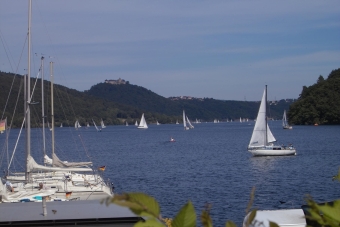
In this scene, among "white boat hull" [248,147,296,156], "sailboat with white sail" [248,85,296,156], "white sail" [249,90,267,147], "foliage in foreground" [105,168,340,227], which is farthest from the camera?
"white sail" [249,90,267,147]

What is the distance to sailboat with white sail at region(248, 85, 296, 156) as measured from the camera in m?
44.6

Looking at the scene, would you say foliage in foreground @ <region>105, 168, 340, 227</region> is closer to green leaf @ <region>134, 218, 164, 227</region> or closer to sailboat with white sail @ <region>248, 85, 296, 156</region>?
green leaf @ <region>134, 218, 164, 227</region>

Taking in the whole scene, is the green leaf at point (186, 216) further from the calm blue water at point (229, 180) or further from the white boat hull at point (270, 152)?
the white boat hull at point (270, 152)

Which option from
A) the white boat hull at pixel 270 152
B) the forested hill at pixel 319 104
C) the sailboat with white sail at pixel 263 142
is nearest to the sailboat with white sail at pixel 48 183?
the white boat hull at pixel 270 152

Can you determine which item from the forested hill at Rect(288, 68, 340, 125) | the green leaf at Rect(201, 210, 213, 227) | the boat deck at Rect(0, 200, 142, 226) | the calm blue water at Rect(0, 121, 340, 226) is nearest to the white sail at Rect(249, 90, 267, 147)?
the calm blue water at Rect(0, 121, 340, 226)

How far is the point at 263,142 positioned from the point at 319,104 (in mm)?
70542

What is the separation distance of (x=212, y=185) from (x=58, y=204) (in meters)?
17.5

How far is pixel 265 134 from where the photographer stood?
1799 inches

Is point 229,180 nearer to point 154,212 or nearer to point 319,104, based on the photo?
point 154,212

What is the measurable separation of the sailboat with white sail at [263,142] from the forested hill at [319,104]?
6824cm

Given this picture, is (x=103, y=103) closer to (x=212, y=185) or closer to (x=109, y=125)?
(x=109, y=125)

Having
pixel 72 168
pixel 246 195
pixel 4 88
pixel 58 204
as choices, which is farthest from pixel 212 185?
pixel 4 88

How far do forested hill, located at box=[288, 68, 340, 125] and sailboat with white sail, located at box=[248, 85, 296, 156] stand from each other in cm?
6824

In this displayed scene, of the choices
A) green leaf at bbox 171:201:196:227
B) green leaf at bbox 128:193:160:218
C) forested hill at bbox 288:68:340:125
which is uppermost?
forested hill at bbox 288:68:340:125
